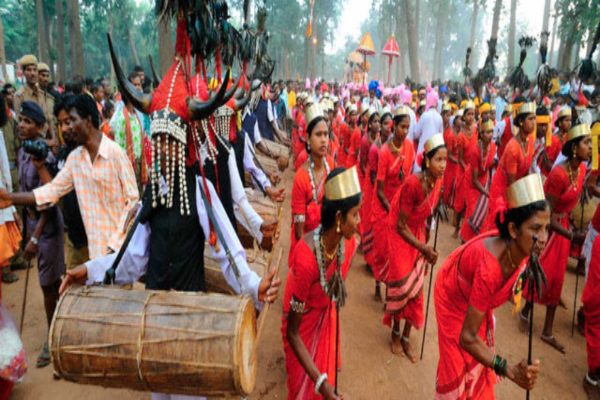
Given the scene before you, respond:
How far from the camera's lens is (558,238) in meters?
4.60

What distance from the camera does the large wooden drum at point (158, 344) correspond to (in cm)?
199

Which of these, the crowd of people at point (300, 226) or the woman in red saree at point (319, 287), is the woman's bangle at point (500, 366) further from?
the woman in red saree at point (319, 287)

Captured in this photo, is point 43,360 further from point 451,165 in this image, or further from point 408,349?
point 451,165

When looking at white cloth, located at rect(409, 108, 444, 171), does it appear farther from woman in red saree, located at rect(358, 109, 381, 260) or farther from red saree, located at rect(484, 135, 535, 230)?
red saree, located at rect(484, 135, 535, 230)

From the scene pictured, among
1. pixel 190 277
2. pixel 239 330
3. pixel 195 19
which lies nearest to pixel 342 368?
pixel 190 277

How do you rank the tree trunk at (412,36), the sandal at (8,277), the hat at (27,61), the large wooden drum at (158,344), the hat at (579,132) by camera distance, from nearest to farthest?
the large wooden drum at (158,344) → the hat at (579,132) → the sandal at (8,277) → the hat at (27,61) → the tree trunk at (412,36)

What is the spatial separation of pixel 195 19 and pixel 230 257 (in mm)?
1686

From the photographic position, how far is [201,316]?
2045mm

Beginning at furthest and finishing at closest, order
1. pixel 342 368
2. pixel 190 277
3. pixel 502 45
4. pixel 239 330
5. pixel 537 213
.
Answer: pixel 502 45 → pixel 342 368 → pixel 190 277 → pixel 537 213 → pixel 239 330

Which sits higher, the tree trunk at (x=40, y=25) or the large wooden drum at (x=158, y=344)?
the tree trunk at (x=40, y=25)

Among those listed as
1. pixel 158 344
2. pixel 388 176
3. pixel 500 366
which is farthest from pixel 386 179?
pixel 158 344

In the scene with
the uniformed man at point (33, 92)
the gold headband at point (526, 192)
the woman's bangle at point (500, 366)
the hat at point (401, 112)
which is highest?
the uniformed man at point (33, 92)

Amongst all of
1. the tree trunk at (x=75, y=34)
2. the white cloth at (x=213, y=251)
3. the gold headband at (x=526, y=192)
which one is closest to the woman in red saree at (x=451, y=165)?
the gold headband at (x=526, y=192)

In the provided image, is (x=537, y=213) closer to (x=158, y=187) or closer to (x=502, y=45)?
(x=158, y=187)
